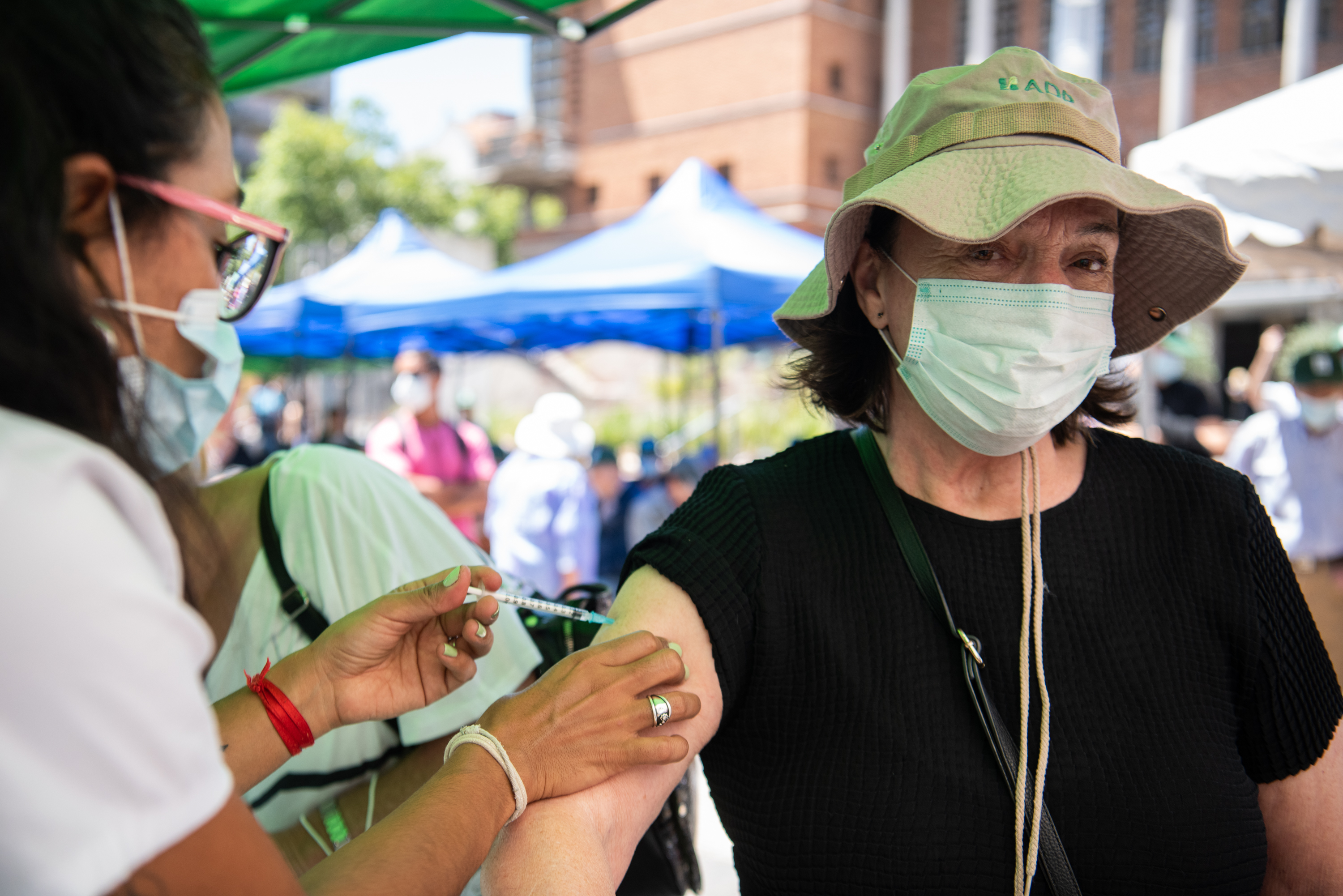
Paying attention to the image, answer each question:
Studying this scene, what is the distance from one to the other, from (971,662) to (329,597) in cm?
105

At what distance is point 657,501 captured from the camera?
672 centimetres

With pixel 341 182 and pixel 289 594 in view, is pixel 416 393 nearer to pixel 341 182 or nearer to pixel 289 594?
pixel 289 594

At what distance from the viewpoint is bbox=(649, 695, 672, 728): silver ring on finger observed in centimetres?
123

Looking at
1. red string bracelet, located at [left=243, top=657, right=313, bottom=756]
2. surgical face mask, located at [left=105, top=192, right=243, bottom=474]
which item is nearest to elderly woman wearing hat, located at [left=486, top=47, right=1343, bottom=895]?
red string bracelet, located at [left=243, top=657, right=313, bottom=756]

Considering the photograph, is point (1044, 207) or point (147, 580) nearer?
point (147, 580)

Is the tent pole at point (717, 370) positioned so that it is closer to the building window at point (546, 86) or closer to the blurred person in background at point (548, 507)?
the blurred person in background at point (548, 507)

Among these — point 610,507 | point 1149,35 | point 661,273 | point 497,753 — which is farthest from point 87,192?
point 1149,35

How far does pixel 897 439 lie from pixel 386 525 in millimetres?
907

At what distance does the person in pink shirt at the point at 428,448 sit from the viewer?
19.6 ft

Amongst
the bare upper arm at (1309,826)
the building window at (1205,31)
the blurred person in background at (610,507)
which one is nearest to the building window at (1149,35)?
the building window at (1205,31)

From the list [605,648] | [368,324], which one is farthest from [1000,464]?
[368,324]

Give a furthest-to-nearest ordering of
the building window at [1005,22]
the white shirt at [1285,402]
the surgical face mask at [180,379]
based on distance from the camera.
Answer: the building window at [1005,22], the white shirt at [1285,402], the surgical face mask at [180,379]

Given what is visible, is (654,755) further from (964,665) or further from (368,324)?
(368,324)

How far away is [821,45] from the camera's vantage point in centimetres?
2811
